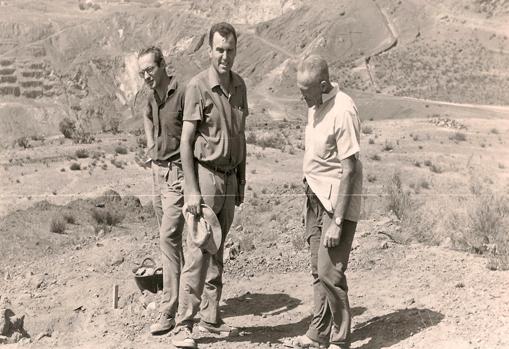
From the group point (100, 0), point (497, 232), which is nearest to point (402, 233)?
point (497, 232)

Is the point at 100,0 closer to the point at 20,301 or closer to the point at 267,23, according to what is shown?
the point at 267,23

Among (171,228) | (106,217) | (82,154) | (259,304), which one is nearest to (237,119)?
(171,228)

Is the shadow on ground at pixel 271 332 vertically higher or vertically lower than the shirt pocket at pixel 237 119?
lower

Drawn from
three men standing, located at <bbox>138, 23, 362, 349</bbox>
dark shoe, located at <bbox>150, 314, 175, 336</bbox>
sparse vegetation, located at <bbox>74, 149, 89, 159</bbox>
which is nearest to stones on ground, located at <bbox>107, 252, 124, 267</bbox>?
three men standing, located at <bbox>138, 23, 362, 349</bbox>

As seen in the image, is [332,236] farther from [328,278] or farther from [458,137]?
[458,137]

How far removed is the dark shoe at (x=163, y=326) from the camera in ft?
18.5

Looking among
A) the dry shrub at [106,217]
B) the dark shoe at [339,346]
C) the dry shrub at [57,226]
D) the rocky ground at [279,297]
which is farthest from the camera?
the dry shrub at [106,217]

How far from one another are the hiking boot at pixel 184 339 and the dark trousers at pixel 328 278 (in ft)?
2.83

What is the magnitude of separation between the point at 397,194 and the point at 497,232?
232cm

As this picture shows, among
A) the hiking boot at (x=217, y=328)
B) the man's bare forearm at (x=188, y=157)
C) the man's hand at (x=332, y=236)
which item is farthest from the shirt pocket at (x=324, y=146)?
the hiking boot at (x=217, y=328)

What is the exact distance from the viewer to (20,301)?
24.9 ft

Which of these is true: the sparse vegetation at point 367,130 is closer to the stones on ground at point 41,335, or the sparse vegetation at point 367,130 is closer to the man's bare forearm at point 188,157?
the stones on ground at point 41,335

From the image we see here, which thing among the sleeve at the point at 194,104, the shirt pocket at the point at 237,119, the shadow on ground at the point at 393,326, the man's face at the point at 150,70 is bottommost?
the shadow on ground at the point at 393,326

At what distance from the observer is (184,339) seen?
5160mm
